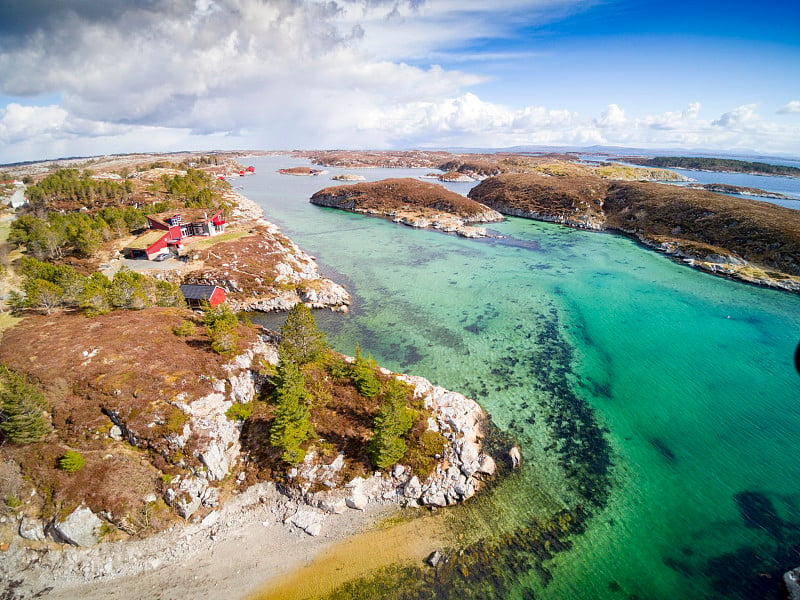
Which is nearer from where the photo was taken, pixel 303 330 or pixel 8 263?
pixel 303 330

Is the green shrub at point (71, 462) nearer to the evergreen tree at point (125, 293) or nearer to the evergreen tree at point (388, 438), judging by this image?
the evergreen tree at point (388, 438)

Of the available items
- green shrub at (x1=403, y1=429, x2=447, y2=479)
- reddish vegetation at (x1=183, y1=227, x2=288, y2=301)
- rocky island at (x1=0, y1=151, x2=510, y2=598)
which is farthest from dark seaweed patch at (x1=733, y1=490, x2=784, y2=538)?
reddish vegetation at (x1=183, y1=227, x2=288, y2=301)

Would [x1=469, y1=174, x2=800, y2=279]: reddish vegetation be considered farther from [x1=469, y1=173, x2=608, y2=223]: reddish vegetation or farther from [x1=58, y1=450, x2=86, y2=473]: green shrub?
[x1=58, y1=450, x2=86, y2=473]: green shrub

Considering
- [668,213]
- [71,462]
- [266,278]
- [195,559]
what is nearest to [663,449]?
[195,559]

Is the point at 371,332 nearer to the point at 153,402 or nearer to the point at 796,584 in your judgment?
the point at 153,402

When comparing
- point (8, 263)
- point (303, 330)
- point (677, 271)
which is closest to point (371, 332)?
point (303, 330)

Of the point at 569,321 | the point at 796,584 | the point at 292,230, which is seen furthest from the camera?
the point at 292,230

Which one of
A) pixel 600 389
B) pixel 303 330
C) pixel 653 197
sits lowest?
pixel 600 389

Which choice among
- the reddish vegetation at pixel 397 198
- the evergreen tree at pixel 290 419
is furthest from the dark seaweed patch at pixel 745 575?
the reddish vegetation at pixel 397 198

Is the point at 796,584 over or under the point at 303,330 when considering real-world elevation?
under
